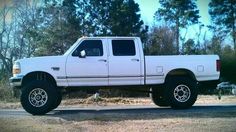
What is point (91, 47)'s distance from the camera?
45.2 feet

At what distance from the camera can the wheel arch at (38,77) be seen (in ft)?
43.8

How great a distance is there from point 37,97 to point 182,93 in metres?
4.21

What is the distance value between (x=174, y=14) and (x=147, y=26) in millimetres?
3135

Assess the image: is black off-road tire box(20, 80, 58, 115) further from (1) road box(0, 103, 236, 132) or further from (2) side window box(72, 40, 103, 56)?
(2) side window box(72, 40, 103, 56)

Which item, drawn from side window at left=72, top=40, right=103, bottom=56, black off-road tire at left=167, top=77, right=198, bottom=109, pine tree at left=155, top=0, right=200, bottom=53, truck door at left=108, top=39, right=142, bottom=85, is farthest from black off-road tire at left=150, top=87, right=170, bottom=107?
pine tree at left=155, top=0, right=200, bottom=53

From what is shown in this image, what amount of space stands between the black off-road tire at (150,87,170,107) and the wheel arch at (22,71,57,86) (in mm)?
3218

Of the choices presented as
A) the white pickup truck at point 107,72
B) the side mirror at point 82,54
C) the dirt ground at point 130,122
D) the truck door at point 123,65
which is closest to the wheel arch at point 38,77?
the white pickup truck at point 107,72

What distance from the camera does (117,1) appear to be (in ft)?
120

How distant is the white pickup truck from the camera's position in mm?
13172

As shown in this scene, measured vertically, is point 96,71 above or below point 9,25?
below

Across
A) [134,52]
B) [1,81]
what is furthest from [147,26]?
[134,52]

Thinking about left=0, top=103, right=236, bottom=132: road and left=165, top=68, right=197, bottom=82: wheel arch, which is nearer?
left=0, top=103, right=236, bottom=132: road

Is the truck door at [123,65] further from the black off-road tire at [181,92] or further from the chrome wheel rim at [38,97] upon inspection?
the chrome wheel rim at [38,97]

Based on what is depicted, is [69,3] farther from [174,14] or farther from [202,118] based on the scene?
[202,118]
